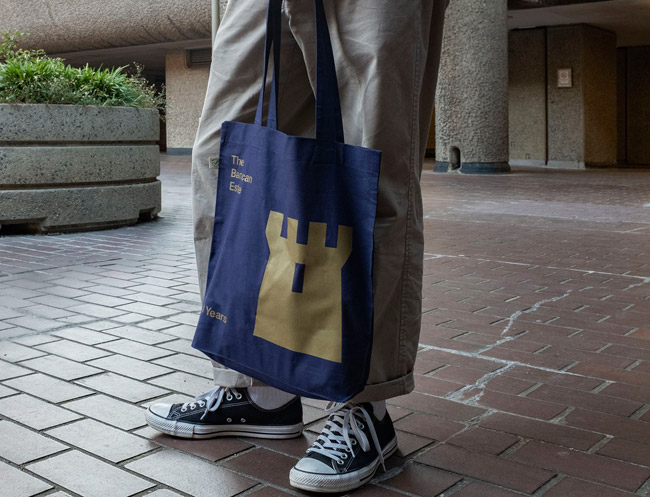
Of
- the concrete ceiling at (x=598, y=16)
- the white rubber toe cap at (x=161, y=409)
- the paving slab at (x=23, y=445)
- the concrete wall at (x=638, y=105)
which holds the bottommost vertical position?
the paving slab at (x=23, y=445)

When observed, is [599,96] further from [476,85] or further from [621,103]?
[476,85]

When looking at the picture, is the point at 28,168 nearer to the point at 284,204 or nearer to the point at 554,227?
the point at 554,227

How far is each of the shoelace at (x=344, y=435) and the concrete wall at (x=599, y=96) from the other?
16542 millimetres

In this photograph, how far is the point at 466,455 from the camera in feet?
6.52

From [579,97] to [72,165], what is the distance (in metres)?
13.5

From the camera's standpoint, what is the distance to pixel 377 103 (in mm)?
1781

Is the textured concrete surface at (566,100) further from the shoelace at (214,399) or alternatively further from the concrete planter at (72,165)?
the shoelace at (214,399)

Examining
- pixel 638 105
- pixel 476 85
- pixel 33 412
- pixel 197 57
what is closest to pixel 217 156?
pixel 33 412

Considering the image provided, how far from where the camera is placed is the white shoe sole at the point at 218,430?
2.09 m

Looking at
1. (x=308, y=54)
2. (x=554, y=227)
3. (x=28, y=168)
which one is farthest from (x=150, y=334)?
(x=554, y=227)

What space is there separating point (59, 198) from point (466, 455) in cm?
497

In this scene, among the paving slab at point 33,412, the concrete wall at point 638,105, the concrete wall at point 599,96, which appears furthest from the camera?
the concrete wall at point 638,105

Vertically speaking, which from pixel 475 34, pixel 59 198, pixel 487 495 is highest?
pixel 475 34

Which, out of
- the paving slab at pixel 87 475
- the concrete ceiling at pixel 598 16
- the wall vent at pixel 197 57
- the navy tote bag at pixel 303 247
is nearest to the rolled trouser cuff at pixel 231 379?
the navy tote bag at pixel 303 247
